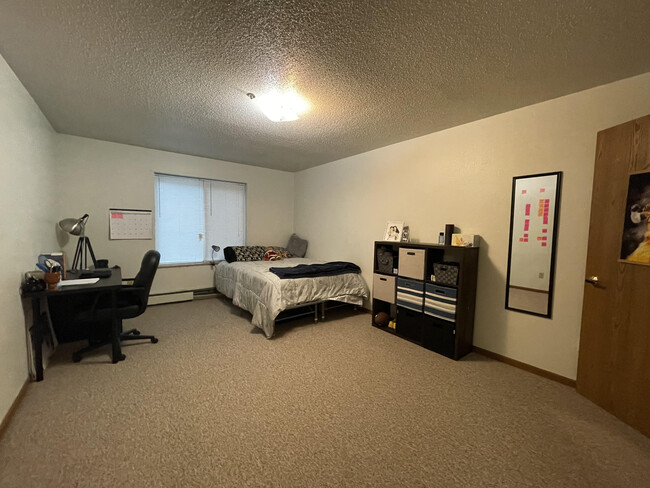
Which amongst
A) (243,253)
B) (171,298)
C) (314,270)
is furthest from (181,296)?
(314,270)

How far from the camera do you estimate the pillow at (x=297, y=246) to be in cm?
530

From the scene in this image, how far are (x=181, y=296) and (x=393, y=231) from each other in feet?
12.0

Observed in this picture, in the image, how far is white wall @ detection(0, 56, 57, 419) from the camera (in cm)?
178

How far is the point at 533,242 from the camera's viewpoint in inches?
96.3

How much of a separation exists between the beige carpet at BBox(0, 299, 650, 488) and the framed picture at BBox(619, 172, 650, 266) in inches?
46.3

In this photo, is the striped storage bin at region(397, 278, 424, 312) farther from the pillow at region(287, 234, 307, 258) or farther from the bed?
the pillow at region(287, 234, 307, 258)

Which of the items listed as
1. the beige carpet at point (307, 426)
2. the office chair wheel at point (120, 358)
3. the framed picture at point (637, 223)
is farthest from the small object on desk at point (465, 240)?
the office chair wheel at point (120, 358)

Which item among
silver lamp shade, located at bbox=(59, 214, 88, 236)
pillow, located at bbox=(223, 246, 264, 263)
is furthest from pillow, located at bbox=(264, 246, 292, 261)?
silver lamp shade, located at bbox=(59, 214, 88, 236)

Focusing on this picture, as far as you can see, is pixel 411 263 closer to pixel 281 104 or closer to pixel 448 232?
pixel 448 232

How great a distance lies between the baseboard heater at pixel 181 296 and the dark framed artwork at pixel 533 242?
4.53 metres

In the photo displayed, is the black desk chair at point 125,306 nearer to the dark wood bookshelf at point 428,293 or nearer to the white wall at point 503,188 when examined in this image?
Result: the dark wood bookshelf at point 428,293

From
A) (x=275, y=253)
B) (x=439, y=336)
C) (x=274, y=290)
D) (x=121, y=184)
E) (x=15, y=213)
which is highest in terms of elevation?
(x=121, y=184)

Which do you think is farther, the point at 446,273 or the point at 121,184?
the point at 121,184

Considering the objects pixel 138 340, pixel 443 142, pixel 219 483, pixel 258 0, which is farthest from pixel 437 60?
pixel 138 340
